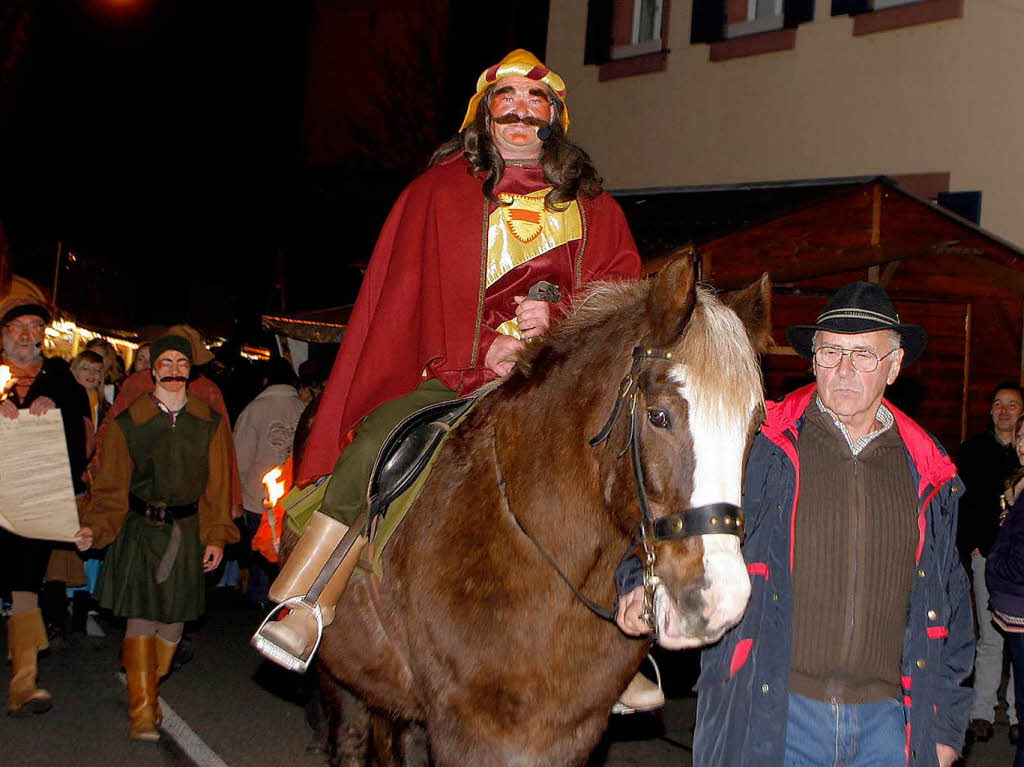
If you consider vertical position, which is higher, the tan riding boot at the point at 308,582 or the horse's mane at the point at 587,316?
the horse's mane at the point at 587,316

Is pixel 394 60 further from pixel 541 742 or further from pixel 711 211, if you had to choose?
pixel 541 742

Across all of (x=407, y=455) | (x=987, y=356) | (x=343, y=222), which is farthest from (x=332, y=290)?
(x=407, y=455)

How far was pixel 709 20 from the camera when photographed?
643 inches

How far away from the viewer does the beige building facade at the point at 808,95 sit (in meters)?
13.2

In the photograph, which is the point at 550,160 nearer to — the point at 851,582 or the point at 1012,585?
the point at 851,582

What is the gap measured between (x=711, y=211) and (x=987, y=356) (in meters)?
3.28

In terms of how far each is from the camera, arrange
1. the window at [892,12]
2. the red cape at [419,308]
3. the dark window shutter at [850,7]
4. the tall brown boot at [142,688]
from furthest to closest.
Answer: the dark window shutter at [850,7] < the window at [892,12] < the tall brown boot at [142,688] < the red cape at [419,308]

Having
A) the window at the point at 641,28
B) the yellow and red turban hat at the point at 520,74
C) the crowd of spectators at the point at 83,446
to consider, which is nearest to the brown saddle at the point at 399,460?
the yellow and red turban hat at the point at 520,74

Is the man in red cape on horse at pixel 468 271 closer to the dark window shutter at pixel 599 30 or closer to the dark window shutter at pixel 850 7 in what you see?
the dark window shutter at pixel 850 7

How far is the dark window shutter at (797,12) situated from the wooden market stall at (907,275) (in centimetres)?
430

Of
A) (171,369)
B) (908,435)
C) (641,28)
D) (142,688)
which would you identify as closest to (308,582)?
(908,435)

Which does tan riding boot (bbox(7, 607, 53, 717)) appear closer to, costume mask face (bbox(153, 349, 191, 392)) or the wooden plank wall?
costume mask face (bbox(153, 349, 191, 392))

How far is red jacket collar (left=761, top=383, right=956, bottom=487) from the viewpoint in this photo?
12.2ft

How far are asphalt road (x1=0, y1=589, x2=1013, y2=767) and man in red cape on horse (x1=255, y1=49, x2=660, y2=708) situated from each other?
6.07 ft
